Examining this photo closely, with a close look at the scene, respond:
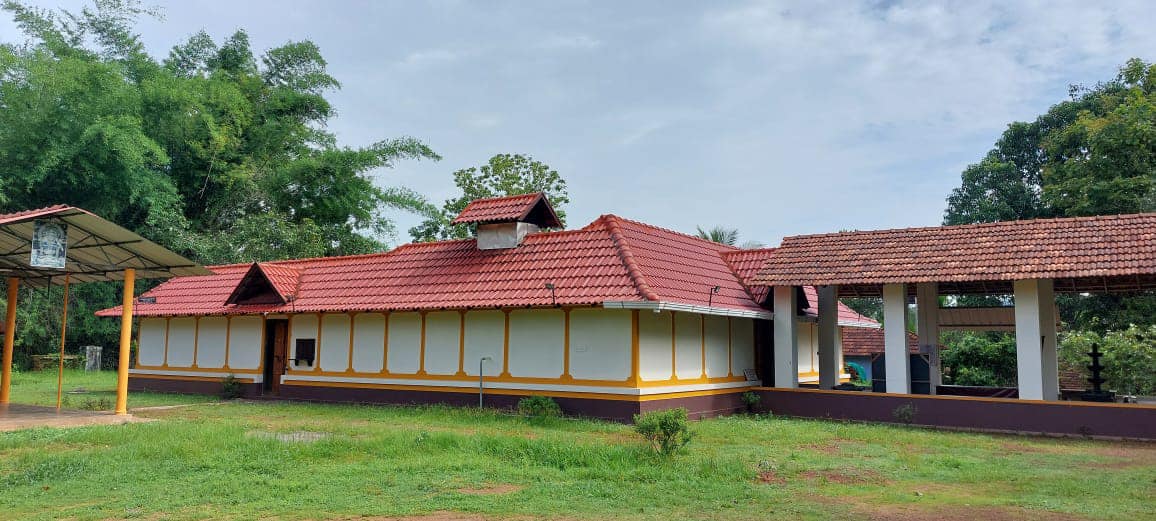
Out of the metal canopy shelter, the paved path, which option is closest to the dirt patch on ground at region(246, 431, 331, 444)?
the paved path

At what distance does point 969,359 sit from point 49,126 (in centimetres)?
3369

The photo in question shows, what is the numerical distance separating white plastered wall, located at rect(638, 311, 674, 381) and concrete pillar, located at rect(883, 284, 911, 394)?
436 centimetres

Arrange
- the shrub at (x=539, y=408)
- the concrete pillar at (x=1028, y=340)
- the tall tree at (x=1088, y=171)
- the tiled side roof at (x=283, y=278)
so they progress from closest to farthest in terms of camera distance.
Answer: the concrete pillar at (x=1028, y=340), the shrub at (x=539, y=408), the tiled side roof at (x=283, y=278), the tall tree at (x=1088, y=171)

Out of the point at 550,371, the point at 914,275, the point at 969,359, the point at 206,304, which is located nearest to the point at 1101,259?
the point at 914,275

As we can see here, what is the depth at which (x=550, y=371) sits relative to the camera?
53.0 feet

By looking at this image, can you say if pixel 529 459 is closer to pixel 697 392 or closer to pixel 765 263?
pixel 697 392

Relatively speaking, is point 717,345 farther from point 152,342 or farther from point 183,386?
point 152,342

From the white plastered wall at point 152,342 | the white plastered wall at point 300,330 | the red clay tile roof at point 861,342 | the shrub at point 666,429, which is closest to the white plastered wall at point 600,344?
the shrub at point 666,429

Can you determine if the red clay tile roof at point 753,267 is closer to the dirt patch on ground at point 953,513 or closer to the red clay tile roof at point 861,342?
the dirt patch on ground at point 953,513

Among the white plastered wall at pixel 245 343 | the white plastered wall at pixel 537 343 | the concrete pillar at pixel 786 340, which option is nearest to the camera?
the white plastered wall at pixel 537 343

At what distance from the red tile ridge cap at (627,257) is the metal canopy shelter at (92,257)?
8.27 meters

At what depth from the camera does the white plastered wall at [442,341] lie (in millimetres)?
17562

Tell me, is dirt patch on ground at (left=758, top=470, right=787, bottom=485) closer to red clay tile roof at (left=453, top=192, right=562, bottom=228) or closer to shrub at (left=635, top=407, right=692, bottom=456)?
shrub at (left=635, top=407, right=692, bottom=456)

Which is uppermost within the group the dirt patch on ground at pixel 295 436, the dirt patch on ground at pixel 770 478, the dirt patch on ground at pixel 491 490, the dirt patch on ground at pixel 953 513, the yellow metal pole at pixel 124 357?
the yellow metal pole at pixel 124 357
